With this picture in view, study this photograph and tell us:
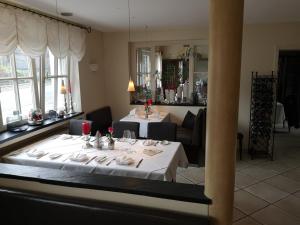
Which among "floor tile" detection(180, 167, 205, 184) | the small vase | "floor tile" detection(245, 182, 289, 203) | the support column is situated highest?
the support column

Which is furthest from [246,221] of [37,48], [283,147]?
[37,48]

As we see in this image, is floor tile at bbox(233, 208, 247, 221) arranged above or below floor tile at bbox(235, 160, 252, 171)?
below

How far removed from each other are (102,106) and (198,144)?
257cm

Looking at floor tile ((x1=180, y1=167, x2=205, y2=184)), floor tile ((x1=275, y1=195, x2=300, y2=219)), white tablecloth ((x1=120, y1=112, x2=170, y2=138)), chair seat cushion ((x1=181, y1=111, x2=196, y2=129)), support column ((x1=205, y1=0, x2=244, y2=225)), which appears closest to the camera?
support column ((x1=205, y1=0, x2=244, y2=225))

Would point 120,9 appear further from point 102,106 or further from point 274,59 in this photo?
point 274,59

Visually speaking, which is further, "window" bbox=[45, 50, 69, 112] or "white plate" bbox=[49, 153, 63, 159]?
"window" bbox=[45, 50, 69, 112]

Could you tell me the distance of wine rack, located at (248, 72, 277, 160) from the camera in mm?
4719

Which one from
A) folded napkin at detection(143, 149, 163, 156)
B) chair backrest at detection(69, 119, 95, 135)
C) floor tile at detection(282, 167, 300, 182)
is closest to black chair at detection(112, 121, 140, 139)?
chair backrest at detection(69, 119, 95, 135)

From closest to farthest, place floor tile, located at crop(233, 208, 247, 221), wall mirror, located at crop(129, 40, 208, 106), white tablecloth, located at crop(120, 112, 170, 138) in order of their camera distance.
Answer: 1. floor tile, located at crop(233, 208, 247, 221)
2. white tablecloth, located at crop(120, 112, 170, 138)
3. wall mirror, located at crop(129, 40, 208, 106)

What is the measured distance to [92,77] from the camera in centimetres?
538

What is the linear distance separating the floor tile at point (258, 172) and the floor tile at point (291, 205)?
64 cm

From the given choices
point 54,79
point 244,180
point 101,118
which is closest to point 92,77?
point 101,118

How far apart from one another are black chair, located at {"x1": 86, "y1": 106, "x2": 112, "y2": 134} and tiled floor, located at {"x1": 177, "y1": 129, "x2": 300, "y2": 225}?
197 cm

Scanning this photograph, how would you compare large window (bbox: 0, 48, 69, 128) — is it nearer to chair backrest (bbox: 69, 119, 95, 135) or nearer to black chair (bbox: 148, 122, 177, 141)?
chair backrest (bbox: 69, 119, 95, 135)
